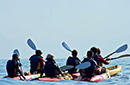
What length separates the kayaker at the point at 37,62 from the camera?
16547mm

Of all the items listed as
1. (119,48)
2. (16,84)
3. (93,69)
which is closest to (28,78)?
(16,84)

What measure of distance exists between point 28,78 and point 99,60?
3569 millimetres

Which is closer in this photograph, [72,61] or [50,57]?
[50,57]

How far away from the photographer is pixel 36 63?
1661cm

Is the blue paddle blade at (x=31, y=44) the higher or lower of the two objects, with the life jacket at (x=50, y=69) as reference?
higher

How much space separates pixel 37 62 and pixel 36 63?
0.07m

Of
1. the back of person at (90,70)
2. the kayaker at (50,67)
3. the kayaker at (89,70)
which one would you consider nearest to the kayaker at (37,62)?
the kayaker at (50,67)

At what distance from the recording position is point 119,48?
2020cm

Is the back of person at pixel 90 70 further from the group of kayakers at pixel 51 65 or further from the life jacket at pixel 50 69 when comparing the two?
the life jacket at pixel 50 69

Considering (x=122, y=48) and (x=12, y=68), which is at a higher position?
(x=122, y=48)

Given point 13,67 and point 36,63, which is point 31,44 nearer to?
point 36,63

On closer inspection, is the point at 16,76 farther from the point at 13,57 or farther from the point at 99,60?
the point at 99,60

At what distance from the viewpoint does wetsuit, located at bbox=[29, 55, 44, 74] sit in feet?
54.3

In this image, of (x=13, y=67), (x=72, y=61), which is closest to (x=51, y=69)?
(x=13, y=67)
